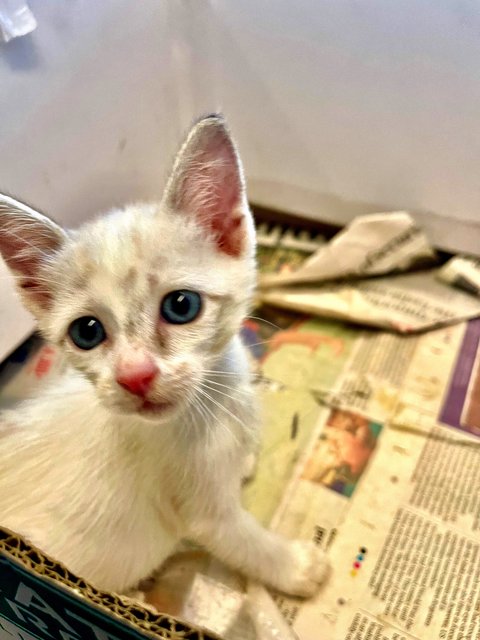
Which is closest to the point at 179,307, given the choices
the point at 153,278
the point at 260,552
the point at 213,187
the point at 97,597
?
the point at 153,278

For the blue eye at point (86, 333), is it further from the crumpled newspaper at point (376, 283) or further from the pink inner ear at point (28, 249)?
the crumpled newspaper at point (376, 283)

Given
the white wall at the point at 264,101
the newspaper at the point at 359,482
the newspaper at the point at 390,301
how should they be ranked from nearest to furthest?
the newspaper at the point at 359,482 → the white wall at the point at 264,101 → the newspaper at the point at 390,301

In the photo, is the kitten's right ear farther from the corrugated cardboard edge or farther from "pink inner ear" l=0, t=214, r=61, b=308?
the corrugated cardboard edge

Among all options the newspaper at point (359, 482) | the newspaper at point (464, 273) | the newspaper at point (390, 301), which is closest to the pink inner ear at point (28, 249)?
the newspaper at point (359, 482)

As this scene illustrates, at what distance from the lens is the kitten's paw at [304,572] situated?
0.98 meters

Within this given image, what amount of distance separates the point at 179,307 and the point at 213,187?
158mm

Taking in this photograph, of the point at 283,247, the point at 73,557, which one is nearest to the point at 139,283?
the point at 73,557

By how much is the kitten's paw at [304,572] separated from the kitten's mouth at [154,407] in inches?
17.7

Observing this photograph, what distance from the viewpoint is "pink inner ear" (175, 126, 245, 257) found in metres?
0.71

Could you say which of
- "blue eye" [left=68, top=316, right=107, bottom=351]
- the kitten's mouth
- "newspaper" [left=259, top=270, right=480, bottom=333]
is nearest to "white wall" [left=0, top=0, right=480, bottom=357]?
"newspaper" [left=259, top=270, right=480, bottom=333]

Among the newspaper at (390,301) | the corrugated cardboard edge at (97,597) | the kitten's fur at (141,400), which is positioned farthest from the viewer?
the newspaper at (390,301)

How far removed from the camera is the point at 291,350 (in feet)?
4.49

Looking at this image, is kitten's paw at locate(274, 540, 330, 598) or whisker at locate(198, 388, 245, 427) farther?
kitten's paw at locate(274, 540, 330, 598)

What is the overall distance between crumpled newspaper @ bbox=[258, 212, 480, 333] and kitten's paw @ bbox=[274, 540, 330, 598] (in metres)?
0.55
